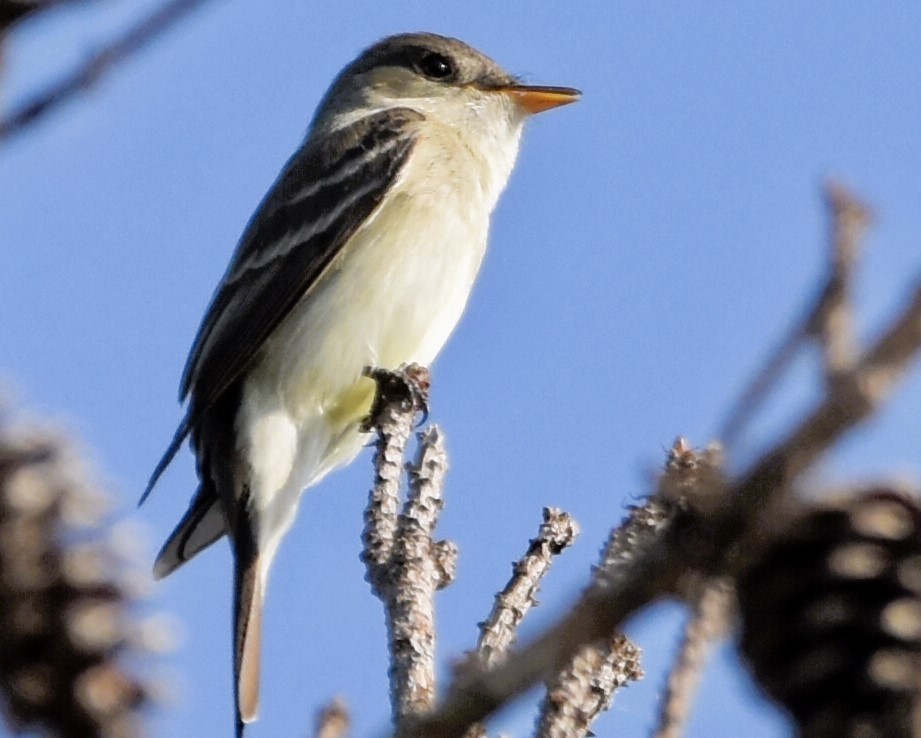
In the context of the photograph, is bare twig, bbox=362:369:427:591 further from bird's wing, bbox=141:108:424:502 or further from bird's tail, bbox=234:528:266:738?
bird's wing, bbox=141:108:424:502

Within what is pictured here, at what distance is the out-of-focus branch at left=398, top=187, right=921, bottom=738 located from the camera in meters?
1.07

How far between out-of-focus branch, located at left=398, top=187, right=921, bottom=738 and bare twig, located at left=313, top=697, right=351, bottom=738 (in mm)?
1118

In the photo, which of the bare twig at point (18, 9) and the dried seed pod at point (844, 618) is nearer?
the bare twig at point (18, 9)

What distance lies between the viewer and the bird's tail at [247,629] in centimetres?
510

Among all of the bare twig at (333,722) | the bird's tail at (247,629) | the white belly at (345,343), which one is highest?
the bare twig at (333,722)

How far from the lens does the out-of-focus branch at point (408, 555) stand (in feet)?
12.4

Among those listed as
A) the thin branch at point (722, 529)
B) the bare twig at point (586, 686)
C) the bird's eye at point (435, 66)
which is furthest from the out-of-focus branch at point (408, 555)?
the bird's eye at point (435, 66)

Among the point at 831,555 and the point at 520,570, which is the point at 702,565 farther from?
the point at 520,570

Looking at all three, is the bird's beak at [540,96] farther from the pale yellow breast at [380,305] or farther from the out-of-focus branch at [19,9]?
the out-of-focus branch at [19,9]

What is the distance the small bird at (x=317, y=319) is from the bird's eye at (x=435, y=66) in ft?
2.38

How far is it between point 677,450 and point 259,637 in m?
2.65

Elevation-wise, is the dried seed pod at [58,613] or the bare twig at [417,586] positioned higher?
the dried seed pod at [58,613]

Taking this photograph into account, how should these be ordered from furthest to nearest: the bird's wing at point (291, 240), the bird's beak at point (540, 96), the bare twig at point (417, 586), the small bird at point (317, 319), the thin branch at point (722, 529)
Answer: the bird's beak at point (540, 96), the bird's wing at point (291, 240), the small bird at point (317, 319), the bare twig at point (417, 586), the thin branch at point (722, 529)

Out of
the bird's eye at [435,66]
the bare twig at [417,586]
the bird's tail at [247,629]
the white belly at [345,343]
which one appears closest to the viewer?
the bare twig at [417,586]
